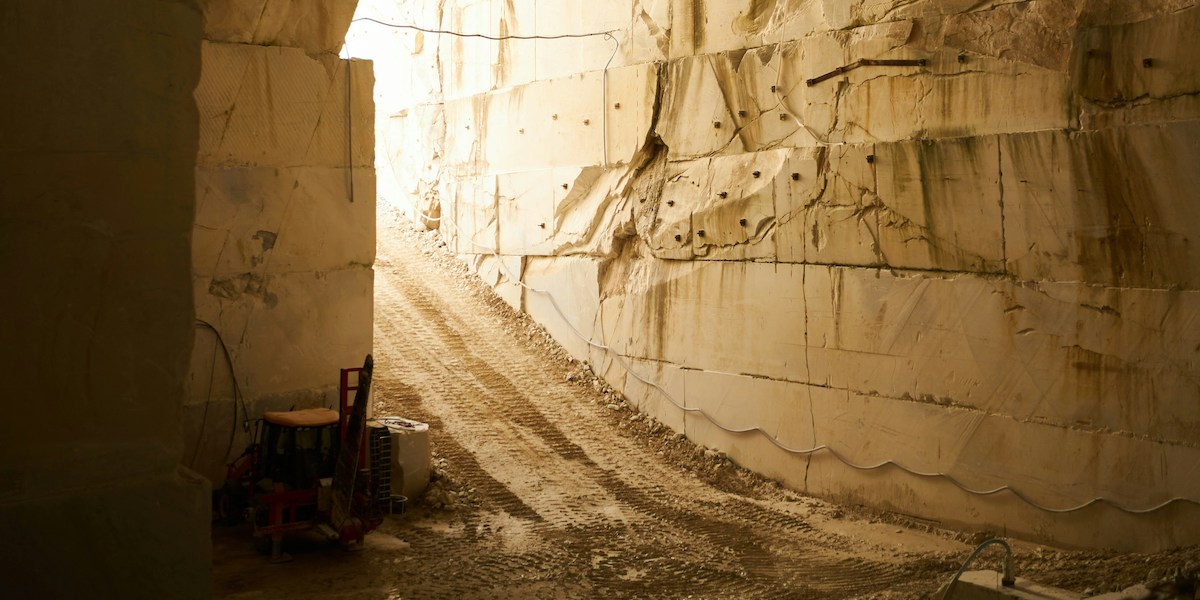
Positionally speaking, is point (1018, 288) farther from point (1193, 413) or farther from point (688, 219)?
point (688, 219)

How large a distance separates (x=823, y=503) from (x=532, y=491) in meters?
2.25

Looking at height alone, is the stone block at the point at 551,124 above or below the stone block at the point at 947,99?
above

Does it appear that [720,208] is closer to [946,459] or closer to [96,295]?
[946,459]

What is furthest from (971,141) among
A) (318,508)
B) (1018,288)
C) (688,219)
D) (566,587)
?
(318,508)

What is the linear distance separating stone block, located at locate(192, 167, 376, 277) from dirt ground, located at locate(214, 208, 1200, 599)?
1762mm

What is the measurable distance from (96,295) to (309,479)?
4041mm

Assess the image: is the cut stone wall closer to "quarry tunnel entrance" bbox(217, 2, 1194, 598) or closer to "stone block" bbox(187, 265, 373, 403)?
"quarry tunnel entrance" bbox(217, 2, 1194, 598)

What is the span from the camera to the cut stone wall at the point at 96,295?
2619 millimetres

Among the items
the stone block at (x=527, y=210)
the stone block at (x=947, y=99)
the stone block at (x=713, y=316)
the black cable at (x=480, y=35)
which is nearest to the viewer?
the stone block at (x=947, y=99)

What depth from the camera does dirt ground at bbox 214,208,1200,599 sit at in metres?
6.13

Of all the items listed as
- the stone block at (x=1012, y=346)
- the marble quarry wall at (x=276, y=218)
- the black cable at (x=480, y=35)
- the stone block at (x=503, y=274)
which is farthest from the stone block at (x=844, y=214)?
the stone block at (x=503, y=274)

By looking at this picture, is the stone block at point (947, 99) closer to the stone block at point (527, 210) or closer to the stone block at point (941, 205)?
the stone block at point (941, 205)

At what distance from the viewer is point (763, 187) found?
27.1ft

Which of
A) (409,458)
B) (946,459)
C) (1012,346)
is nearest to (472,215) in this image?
(409,458)
